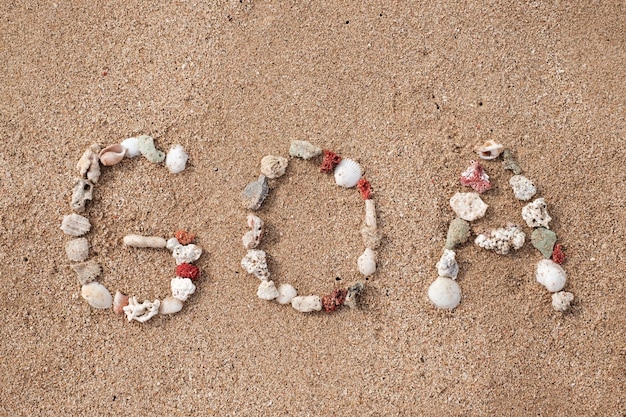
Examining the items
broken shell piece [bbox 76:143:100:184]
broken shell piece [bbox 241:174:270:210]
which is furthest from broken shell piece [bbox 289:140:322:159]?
broken shell piece [bbox 76:143:100:184]

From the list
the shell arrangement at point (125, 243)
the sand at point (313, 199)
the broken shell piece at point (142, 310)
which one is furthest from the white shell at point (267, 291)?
the broken shell piece at point (142, 310)

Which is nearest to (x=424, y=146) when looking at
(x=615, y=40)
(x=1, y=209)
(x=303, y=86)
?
(x=303, y=86)

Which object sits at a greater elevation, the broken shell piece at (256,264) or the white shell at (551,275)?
the broken shell piece at (256,264)

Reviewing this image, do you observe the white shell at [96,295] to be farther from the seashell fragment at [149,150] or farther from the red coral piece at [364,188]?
the red coral piece at [364,188]

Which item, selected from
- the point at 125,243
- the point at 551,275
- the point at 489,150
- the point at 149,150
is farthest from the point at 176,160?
the point at 551,275

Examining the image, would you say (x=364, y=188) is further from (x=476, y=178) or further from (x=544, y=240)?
(x=544, y=240)

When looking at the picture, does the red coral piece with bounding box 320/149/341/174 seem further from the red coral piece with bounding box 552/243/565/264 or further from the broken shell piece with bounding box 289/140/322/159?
the red coral piece with bounding box 552/243/565/264

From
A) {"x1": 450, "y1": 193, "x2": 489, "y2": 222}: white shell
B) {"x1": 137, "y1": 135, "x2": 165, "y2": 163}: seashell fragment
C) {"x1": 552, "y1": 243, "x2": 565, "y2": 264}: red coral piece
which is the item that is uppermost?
{"x1": 137, "y1": 135, "x2": 165, "y2": 163}: seashell fragment
